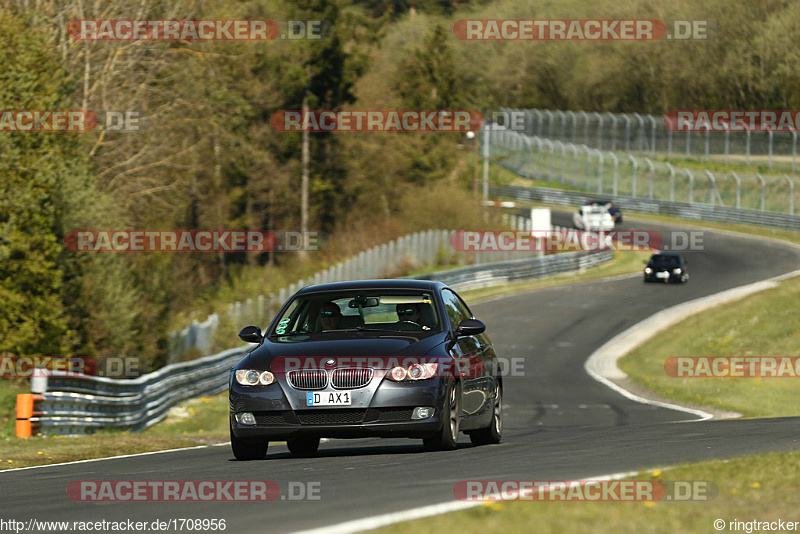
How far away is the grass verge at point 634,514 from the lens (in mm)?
Answer: 6812

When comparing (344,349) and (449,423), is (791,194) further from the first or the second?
(344,349)

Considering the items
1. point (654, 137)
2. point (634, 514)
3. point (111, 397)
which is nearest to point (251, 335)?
point (634, 514)

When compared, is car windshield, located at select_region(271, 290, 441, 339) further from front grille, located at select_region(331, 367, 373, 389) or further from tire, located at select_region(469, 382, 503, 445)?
tire, located at select_region(469, 382, 503, 445)

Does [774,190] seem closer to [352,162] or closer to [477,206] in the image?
[477,206]

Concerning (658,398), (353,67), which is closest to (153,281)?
(658,398)

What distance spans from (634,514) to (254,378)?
508 cm

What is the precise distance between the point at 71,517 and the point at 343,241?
178 feet

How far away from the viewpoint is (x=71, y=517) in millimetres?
8062

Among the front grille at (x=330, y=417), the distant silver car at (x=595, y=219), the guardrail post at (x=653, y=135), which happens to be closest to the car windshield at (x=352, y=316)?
the front grille at (x=330, y=417)

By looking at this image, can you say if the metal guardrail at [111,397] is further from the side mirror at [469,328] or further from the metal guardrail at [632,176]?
the metal guardrail at [632,176]

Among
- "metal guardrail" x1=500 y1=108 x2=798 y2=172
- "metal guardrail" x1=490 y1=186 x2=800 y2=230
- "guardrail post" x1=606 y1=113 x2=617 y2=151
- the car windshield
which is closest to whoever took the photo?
the car windshield

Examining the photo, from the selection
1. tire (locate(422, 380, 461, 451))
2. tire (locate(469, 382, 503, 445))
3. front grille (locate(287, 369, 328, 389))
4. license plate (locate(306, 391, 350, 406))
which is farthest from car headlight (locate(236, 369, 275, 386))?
tire (locate(469, 382, 503, 445))

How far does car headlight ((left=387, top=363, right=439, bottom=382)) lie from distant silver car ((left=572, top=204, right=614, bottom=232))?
5759cm

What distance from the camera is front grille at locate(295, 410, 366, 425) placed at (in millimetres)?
11383
